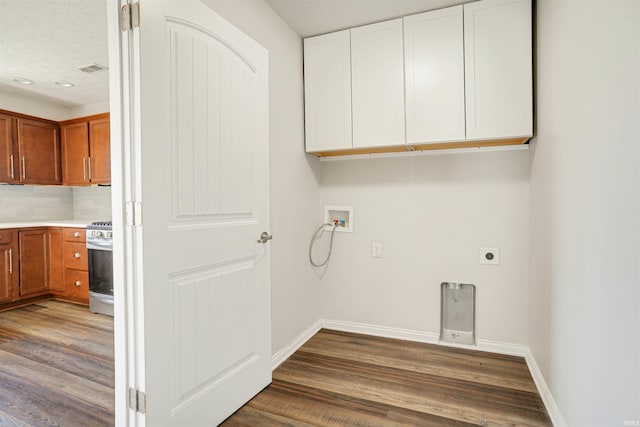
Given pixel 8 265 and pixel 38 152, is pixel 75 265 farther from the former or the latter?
pixel 38 152

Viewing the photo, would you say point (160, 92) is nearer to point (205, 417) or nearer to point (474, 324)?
point (205, 417)

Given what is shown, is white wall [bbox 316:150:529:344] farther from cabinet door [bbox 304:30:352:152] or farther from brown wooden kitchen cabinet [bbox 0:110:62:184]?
brown wooden kitchen cabinet [bbox 0:110:62:184]

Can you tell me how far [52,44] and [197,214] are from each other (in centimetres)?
245

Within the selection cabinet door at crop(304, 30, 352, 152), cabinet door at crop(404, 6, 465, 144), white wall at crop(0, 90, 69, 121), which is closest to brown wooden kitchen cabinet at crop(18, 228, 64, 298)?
white wall at crop(0, 90, 69, 121)

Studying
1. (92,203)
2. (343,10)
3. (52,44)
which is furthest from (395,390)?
(92,203)

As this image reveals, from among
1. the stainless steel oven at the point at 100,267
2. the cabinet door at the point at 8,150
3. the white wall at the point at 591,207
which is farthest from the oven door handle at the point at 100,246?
the white wall at the point at 591,207

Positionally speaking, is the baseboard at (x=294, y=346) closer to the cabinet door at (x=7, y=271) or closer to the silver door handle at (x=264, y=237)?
the silver door handle at (x=264, y=237)

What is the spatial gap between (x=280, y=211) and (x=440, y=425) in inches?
59.9

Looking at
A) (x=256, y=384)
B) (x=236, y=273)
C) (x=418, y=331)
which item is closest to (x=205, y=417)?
(x=256, y=384)

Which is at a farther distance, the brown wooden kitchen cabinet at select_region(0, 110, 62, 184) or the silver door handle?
the brown wooden kitchen cabinet at select_region(0, 110, 62, 184)

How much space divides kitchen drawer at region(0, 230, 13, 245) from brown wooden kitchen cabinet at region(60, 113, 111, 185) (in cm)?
89

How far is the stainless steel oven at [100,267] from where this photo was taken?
3.45m

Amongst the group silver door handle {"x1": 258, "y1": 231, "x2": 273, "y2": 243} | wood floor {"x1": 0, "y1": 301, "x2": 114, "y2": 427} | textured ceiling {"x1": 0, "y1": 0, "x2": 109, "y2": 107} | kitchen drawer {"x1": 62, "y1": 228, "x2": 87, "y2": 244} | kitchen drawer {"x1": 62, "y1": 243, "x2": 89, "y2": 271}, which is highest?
textured ceiling {"x1": 0, "y1": 0, "x2": 109, "y2": 107}

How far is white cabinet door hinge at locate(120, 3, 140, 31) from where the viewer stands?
128 cm
